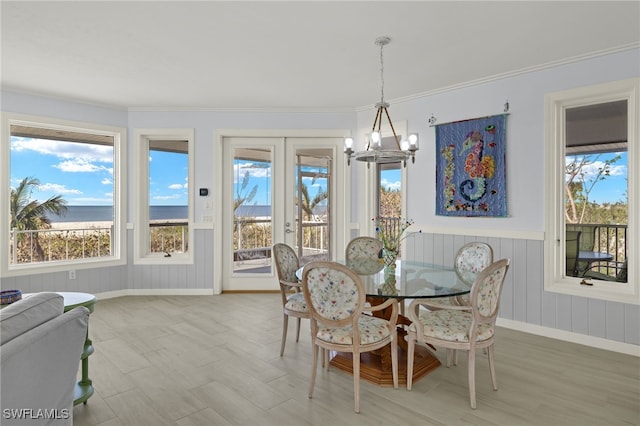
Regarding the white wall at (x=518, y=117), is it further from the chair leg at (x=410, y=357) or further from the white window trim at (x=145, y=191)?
the white window trim at (x=145, y=191)

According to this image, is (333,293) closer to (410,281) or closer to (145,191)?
(410,281)

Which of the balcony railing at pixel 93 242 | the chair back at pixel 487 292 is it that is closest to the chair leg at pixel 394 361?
the chair back at pixel 487 292

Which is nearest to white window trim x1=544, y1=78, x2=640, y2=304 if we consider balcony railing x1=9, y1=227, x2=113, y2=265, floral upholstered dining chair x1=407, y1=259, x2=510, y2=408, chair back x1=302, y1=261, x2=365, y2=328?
floral upholstered dining chair x1=407, y1=259, x2=510, y2=408

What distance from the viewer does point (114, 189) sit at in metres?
5.14

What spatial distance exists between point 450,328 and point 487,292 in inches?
13.8

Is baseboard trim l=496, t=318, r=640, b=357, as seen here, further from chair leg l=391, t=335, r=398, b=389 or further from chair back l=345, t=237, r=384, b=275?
chair leg l=391, t=335, r=398, b=389

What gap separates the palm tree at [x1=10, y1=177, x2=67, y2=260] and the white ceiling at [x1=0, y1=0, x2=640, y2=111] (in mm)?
1378

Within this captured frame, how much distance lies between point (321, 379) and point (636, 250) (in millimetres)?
2884

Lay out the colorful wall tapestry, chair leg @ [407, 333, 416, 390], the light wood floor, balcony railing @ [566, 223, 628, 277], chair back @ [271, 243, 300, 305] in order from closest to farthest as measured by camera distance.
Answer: the light wood floor → chair leg @ [407, 333, 416, 390] → chair back @ [271, 243, 300, 305] → balcony railing @ [566, 223, 628, 277] → the colorful wall tapestry

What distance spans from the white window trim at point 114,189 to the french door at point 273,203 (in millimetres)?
1382

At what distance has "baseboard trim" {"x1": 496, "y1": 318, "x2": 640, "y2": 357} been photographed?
3.16m

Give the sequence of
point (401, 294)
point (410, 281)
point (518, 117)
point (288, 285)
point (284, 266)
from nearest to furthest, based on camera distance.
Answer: point (401, 294) < point (410, 281) < point (288, 285) < point (284, 266) < point (518, 117)

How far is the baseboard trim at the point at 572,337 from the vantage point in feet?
10.4

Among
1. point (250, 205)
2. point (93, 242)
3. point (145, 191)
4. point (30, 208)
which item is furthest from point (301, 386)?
point (30, 208)
